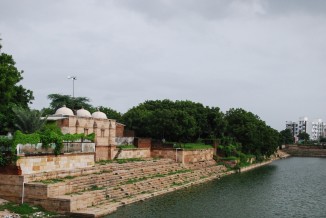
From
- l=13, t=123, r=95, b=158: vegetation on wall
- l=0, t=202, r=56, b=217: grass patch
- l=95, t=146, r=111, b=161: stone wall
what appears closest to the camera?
l=0, t=202, r=56, b=217: grass patch

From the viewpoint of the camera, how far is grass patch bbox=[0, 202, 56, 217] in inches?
792

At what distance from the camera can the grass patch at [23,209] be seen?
2012 centimetres

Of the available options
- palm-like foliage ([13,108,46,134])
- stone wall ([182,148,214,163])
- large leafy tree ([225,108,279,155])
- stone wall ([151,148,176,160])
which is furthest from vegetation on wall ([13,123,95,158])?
large leafy tree ([225,108,279,155])

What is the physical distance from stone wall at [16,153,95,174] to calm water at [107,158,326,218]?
5188 mm

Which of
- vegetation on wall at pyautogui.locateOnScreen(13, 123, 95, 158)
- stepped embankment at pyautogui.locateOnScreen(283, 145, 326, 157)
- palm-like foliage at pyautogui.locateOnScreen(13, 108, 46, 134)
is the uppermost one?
palm-like foliage at pyautogui.locateOnScreen(13, 108, 46, 134)

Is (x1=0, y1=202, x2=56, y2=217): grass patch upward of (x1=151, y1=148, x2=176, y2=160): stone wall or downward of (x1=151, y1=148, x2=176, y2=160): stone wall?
downward

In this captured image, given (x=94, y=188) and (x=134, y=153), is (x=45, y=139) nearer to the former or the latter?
(x=94, y=188)

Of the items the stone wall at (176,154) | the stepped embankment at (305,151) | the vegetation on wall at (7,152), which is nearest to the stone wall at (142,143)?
the stone wall at (176,154)

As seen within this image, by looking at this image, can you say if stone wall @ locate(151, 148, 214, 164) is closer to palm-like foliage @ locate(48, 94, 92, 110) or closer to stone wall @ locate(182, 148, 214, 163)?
stone wall @ locate(182, 148, 214, 163)

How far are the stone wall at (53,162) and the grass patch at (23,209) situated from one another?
215cm

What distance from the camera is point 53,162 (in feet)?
81.2

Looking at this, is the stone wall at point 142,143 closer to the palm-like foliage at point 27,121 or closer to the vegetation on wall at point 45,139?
the palm-like foliage at point 27,121

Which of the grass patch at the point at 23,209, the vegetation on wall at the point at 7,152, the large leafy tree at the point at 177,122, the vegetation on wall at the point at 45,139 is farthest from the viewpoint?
the large leafy tree at the point at 177,122

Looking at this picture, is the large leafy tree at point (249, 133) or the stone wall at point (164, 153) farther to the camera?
the large leafy tree at point (249, 133)
